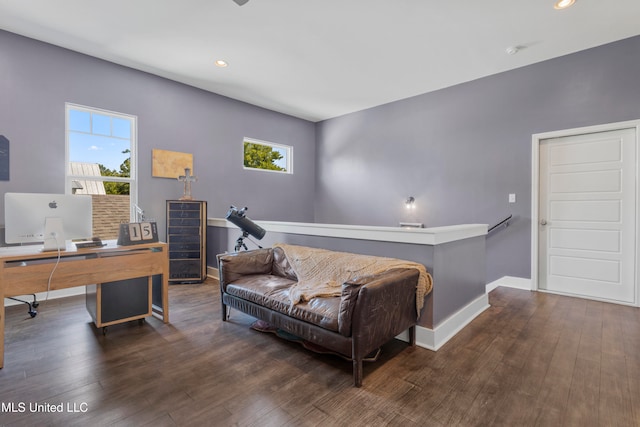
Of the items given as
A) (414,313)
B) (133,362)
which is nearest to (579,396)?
(414,313)

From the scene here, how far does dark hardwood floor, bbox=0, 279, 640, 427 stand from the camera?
1610mm

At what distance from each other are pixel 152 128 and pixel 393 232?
3.81 metres

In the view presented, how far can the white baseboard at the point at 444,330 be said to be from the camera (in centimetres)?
237

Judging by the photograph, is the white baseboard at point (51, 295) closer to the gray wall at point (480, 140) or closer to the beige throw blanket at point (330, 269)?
the beige throw blanket at point (330, 269)

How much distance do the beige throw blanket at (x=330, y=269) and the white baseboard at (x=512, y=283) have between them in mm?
2291

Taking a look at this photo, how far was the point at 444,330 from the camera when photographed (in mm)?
2500

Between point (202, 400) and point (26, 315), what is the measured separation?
8.45 feet

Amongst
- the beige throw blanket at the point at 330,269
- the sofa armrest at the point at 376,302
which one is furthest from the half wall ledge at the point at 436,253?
the sofa armrest at the point at 376,302

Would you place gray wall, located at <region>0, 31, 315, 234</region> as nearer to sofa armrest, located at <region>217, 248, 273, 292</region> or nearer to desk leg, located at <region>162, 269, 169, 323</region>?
desk leg, located at <region>162, 269, 169, 323</region>

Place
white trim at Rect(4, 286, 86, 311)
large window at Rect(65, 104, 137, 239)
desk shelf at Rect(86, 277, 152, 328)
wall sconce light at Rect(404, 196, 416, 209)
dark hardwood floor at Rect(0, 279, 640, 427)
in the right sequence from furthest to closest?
1. wall sconce light at Rect(404, 196, 416, 209)
2. large window at Rect(65, 104, 137, 239)
3. white trim at Rect(4, 286, 86, 311)
4. desk shelf at Rect(86, 277, 152, 328)
5. dark hardwood floor at Rect(0, 279, 640, 427)

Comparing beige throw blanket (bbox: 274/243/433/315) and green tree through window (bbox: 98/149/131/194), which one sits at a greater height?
green tree through window (bbox: 98/149/131/194)

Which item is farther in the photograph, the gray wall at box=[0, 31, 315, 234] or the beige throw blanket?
the gray wall at box=[0, 31, 315, 234]

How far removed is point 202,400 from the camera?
5.67 ft

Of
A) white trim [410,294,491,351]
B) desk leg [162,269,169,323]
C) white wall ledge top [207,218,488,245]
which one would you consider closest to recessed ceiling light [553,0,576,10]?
white wall ledge top [207,218,488,245]
